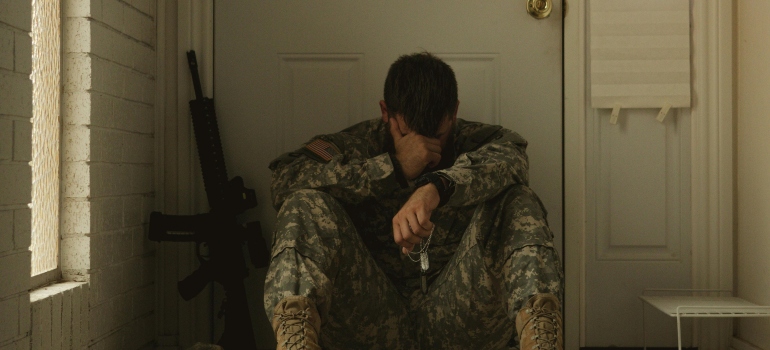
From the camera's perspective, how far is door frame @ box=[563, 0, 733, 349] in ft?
6.86

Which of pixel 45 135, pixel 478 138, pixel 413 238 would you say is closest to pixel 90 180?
pixel 45 135

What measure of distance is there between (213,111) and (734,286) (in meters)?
1.67

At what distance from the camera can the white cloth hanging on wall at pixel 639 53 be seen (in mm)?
2109

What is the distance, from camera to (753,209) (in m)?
2.00

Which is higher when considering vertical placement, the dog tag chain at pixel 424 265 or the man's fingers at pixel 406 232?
the man's fingers at pixel 406 232

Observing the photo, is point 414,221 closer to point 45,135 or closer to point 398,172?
point 398,172

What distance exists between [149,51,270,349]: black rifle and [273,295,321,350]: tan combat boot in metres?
0.69

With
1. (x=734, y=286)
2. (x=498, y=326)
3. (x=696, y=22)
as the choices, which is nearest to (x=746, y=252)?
(x=734, y=286)

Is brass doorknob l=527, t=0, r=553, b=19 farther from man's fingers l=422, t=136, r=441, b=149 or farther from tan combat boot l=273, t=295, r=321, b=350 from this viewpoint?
tan combat boot l=273, t=295, r=321, b=350

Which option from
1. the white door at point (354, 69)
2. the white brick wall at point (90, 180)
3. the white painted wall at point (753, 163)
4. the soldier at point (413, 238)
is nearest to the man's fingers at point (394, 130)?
the soldier at point (413, 238)

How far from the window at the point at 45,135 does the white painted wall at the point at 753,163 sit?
1841mm

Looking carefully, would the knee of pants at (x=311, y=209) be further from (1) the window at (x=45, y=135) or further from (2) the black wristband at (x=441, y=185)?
(1) the window at (x=45, y=135)

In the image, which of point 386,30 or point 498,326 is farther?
point 386,30

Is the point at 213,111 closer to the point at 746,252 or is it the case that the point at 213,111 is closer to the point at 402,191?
the point at 402,191
